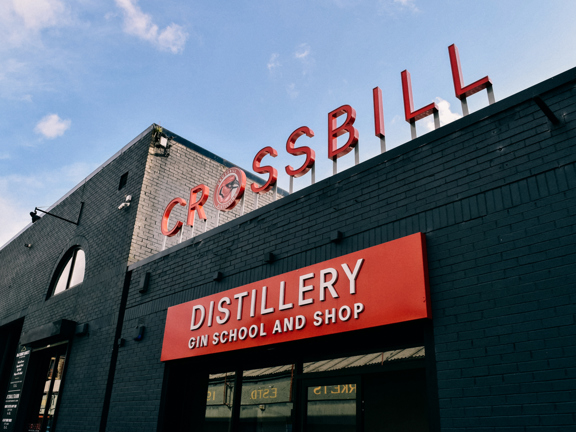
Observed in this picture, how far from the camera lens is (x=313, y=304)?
5.86 metres

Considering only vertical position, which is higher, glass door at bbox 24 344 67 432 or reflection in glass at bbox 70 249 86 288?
reflection in glass at bbox 70 249 86 288

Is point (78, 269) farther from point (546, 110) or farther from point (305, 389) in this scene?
point (546, 110)

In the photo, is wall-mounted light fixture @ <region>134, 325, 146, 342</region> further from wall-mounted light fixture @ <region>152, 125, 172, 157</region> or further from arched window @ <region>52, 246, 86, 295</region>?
Answer: wall-mounted light fixture @ <region>152, 125, 172, 157</region>

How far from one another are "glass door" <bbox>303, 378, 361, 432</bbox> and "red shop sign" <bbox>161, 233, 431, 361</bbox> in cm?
71

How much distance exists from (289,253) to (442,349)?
2637 millimetres

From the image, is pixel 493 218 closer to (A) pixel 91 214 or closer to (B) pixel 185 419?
(B) pixel 185 419

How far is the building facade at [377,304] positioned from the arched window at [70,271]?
175cm

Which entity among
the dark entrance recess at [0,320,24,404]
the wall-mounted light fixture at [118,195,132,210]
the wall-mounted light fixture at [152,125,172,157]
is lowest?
the dark entrance recess at [0,320,24,404]

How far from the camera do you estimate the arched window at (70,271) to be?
11961 mm

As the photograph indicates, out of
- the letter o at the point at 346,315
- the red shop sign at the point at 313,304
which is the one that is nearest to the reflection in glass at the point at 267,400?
the red shop sign at the point at 313,304

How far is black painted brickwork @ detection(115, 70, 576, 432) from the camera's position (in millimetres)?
3967

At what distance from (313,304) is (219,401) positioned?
2.69m

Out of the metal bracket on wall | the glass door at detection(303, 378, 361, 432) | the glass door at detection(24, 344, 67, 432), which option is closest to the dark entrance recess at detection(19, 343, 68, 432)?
the glass door at detection(24, 344, 67, 432)

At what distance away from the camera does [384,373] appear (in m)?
5.41
